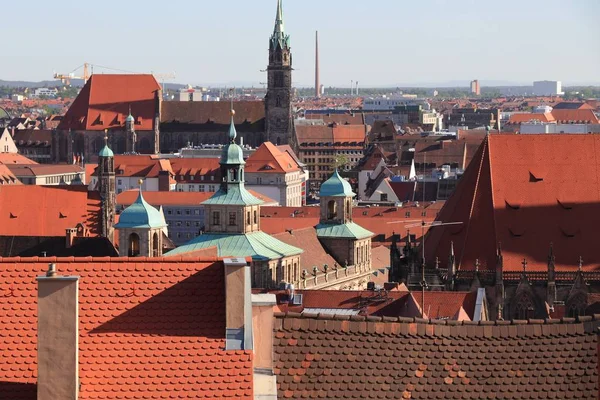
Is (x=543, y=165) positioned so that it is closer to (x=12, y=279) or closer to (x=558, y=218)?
(x=558, y=218)

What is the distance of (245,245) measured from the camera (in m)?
72.0

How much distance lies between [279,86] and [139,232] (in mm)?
101048

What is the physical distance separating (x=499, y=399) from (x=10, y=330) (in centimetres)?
596

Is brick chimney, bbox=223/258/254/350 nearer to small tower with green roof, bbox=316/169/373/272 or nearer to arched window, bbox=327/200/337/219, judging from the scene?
small tower with green roof, bbox=316/169/373/272

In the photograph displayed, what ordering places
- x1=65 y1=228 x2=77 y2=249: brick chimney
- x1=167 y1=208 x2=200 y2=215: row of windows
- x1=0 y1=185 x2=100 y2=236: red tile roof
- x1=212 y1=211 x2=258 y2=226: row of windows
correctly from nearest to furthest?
x1=65 y1=228 x2=77 y2=249: brick chimney, x1=212 y1=211 x2=258 y2=226: row of windows, x1=0 y1=185 x2=100 y2=236: red tile roof, x1=167 y1=208 x2=200 y2=215: row of windows

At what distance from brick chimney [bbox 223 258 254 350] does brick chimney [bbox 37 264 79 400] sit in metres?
1.79

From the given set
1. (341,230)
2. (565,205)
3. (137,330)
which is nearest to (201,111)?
(341,230)

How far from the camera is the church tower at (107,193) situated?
86.8 m

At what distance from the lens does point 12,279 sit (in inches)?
778

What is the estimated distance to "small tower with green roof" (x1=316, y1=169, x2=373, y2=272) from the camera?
268ft

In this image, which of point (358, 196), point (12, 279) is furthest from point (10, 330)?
point (358, 196)

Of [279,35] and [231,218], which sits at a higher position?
[279,35]

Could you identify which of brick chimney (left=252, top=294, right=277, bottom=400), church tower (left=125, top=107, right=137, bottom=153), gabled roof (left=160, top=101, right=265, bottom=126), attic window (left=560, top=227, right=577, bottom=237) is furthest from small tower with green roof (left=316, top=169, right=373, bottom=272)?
gabled roof (left=160, top=101, right=265, bottom=126)

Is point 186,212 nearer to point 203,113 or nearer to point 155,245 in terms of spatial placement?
point 155,245
